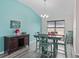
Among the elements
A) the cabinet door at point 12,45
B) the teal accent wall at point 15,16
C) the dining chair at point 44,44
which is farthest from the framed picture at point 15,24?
the dining chair at point 44,44

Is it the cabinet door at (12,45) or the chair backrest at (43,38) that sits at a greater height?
the chair backrest at (43,38)

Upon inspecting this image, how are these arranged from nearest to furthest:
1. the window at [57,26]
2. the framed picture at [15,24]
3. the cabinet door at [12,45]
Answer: the cabinet door at [12,45] → the framed picture at [15,24] → the window at [57,26]

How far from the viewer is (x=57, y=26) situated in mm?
8078

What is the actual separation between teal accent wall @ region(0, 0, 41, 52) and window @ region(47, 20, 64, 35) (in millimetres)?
1157

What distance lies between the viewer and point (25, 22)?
262 inches

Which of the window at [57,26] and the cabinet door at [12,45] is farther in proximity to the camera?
the window at [57,26]

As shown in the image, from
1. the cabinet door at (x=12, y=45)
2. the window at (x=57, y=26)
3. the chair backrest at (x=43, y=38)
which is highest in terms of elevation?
the window at (x=57, y=26)

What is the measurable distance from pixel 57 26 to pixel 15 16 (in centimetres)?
389

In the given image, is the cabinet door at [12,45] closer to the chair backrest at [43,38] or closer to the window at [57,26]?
the chair backrest at [43,38]

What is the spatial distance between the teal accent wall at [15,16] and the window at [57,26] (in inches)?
45.5

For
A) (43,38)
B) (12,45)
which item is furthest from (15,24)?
(43,38)

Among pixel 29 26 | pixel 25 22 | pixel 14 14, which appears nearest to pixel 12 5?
pixel 14 14

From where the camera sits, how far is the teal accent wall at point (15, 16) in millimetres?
4656

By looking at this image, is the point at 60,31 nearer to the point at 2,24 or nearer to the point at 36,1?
the point at 36,1
